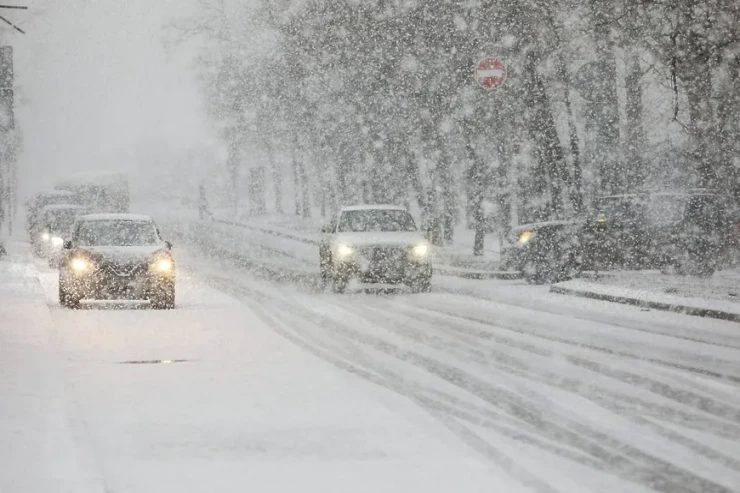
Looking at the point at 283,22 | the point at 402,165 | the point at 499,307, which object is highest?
the point at 283,22

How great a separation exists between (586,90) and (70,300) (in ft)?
68.3

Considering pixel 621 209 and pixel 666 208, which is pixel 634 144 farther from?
pixel 621 209

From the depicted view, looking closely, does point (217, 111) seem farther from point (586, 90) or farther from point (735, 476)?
point (735, 476)

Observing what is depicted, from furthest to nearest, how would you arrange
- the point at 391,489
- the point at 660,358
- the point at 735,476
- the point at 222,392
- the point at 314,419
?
the point at 660,358
the point at 222,392
the point at 314,419
the point at 735,476
the point at 391,489

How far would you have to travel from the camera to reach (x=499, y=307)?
2075 centimetres

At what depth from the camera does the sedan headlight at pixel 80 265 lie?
2070 centimetres

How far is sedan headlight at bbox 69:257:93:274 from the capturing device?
20703 mm

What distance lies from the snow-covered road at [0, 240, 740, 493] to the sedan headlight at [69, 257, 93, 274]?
1758 mm

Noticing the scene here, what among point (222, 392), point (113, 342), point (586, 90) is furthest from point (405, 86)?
point (222, 392)

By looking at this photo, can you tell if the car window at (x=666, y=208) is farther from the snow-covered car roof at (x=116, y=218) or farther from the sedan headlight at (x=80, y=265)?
the sedan headlight at (x=80, y=265)

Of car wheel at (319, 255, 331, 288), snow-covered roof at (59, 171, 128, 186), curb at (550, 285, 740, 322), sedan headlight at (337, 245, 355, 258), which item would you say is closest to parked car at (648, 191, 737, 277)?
curb at (550, 285, 740, 322)

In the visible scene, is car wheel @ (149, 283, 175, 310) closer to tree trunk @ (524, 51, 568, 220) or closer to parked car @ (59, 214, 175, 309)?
parked car @ (59, 214, 175, 309)

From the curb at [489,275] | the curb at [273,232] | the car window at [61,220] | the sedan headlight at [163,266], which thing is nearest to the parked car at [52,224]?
the car window at [61,220]

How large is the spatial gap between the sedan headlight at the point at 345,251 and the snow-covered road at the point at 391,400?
5.26 m
